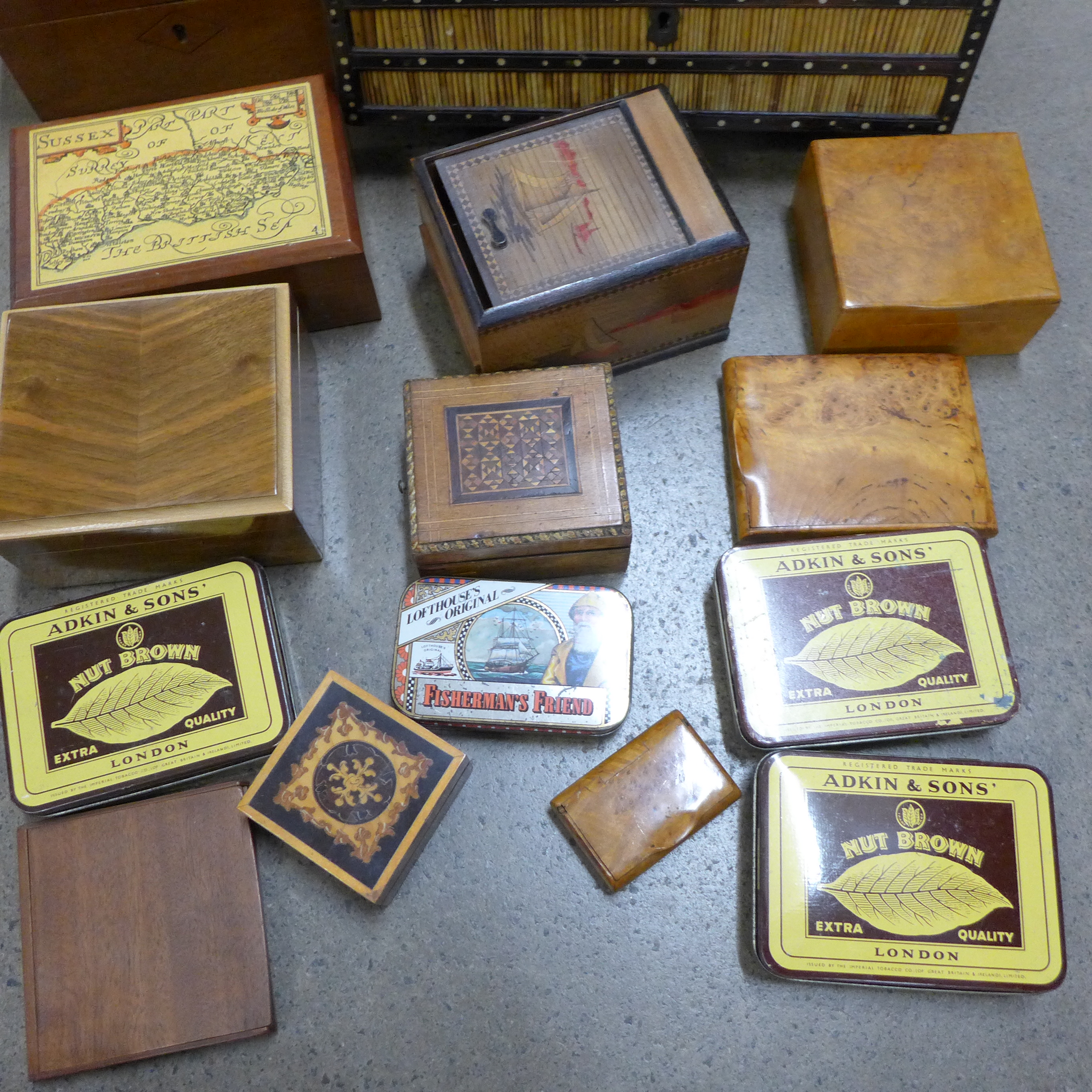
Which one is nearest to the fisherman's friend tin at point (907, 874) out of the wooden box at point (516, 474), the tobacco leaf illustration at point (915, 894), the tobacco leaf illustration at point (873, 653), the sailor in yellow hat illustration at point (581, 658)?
the tobacco leaf illustration at point (915, 894)

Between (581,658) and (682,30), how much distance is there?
956 mm

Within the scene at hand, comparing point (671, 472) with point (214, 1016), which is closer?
point (214, 1016)

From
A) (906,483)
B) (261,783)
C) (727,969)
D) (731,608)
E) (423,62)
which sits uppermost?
(423,62)

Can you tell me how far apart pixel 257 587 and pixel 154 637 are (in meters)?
0.15

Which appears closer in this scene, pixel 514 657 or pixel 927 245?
pixel 514 657

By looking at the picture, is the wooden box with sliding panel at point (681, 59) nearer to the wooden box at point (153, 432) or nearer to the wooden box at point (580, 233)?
the wooden box at point (580, 233)

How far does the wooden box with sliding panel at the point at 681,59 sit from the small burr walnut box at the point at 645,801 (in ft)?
3.29

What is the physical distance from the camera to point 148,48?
1.48m

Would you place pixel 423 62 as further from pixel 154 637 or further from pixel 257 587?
pixel 154 637

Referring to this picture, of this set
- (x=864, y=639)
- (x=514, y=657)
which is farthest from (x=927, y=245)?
(x=514, y=657)

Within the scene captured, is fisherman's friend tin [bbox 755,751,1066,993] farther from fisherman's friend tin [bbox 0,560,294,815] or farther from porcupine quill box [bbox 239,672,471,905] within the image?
fisherman's friend tin [bbox 0,560,294,815]

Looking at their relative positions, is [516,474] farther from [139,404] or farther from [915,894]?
[915,894]


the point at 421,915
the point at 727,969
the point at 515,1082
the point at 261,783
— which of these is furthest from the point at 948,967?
the point at 261,783

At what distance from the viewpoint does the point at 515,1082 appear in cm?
123
